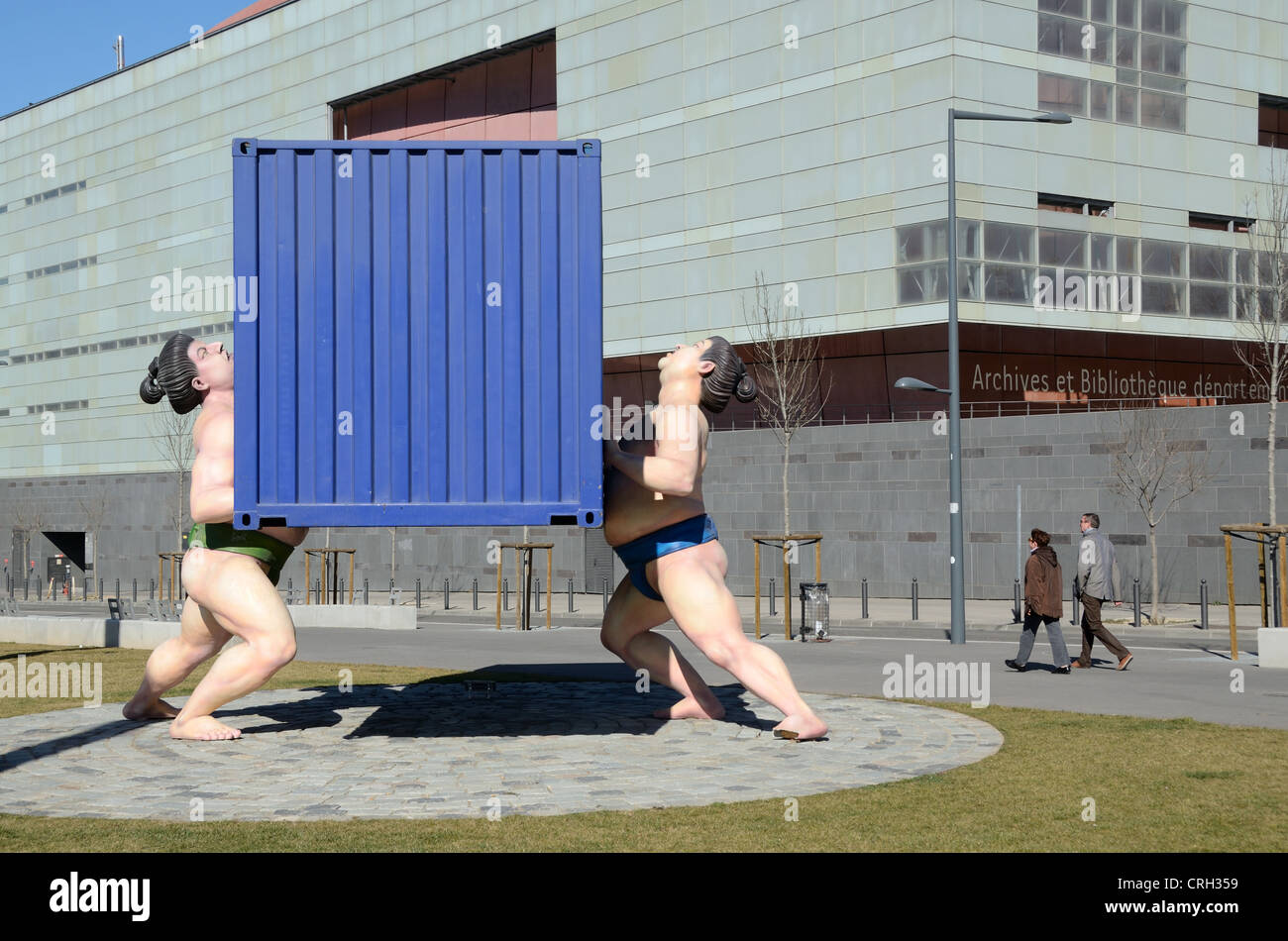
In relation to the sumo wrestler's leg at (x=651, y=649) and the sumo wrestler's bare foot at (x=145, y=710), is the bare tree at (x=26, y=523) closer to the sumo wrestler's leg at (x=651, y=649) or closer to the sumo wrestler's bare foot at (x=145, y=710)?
the sumo wrestler's bare foot at (x=145, y=710)

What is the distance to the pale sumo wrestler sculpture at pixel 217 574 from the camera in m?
10.3

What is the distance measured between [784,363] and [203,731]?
27885 mm

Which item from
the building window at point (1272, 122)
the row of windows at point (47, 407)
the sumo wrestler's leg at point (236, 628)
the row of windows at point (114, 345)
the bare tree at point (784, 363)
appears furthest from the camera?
the row of windows at point (47, 407)

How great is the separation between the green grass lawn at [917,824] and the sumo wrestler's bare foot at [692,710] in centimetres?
293

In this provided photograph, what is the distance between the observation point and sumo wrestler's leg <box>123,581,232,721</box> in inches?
432

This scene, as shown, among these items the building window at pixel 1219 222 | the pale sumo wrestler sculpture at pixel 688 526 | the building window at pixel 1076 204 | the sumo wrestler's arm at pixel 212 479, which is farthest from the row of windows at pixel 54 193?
the pale sumo wrestler sculpture at pixel 688 526

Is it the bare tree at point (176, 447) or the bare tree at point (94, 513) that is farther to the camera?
the bare tree at point (94, 513)

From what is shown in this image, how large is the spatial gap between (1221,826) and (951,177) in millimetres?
16686

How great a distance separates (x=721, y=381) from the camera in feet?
34.9

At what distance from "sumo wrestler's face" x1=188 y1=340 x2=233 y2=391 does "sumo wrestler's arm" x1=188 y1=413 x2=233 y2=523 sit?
1.44 feet

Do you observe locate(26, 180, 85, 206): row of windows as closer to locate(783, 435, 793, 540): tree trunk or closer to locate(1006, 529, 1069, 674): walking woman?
locate(783, 435, 793, 540): tree trunk

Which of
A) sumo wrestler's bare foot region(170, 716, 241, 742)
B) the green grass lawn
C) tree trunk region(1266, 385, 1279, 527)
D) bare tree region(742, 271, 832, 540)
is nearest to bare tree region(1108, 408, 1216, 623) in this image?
tree trunk region(1266, 385, 1279, 527)

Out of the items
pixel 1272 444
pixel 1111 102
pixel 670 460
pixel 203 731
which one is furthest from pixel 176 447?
pixel 670 460
